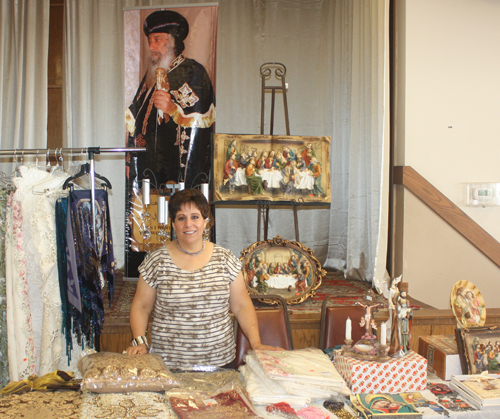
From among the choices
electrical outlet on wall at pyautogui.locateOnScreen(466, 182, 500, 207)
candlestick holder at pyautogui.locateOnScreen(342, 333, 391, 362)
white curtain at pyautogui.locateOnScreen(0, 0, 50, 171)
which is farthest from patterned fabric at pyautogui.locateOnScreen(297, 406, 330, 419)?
white curtain at pyautogui.locateOnScreen(0, 0, 50, 171)

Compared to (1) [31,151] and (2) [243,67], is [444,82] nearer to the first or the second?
(2) [243,67]

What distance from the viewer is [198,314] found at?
6.71 ft

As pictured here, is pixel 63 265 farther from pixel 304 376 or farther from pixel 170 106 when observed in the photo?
pixel 170 106

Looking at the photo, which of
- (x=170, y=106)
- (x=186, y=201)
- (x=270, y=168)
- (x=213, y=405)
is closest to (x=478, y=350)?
(x=213, y=405)

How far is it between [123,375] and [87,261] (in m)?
1.05

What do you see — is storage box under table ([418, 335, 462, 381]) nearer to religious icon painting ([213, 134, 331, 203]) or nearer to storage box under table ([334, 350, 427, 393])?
storage box under table ([334, 350, 427, 393])

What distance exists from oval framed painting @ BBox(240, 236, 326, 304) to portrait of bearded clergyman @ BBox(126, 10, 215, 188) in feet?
4.03

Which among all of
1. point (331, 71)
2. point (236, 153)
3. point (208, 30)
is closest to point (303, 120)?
point (331, 71)

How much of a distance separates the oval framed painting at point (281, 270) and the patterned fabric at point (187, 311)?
4.00ft

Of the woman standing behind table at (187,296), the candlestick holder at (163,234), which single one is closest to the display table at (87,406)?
the woman standing behind table at (187,296)

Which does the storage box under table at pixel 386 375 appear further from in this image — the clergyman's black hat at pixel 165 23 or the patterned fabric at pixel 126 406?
the clergyman's black hat at pixel 165 23

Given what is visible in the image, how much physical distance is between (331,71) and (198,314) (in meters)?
3.83

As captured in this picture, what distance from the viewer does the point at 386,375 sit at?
1663mm

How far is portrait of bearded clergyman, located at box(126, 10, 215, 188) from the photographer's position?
4.27 metres
